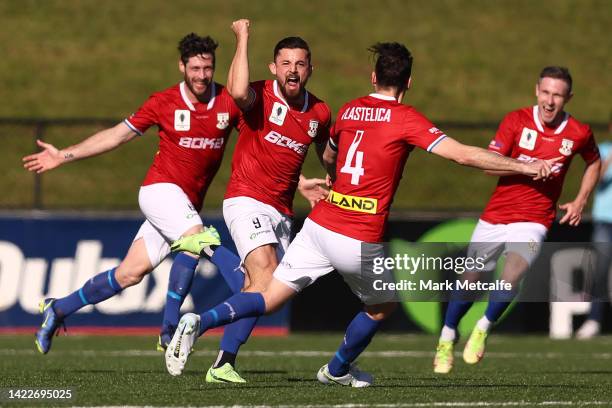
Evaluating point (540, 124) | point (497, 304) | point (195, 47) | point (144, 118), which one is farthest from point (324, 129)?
point (497, 304)

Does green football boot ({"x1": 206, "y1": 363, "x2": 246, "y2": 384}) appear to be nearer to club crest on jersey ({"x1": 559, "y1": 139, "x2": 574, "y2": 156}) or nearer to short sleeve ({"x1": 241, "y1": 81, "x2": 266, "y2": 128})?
short sleeve ({"x1": 241, "y1": 81, "x2": 266, "y2": 128})

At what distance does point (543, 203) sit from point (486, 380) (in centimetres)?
203

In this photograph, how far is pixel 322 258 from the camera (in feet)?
28.2

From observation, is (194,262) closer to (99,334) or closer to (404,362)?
(404,362)

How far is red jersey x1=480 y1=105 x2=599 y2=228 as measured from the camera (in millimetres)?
10992

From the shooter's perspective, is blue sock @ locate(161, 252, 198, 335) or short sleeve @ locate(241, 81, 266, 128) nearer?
short sleeve @ locate(241, 81, 266, 128)

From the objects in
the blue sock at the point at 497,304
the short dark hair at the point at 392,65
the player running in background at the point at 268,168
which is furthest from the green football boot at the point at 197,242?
the blue sock at the point at 497,304

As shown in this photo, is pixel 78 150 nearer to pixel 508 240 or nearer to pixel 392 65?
pixel 392 65

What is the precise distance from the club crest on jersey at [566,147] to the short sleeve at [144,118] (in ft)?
11.2

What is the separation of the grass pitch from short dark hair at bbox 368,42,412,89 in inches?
81.3

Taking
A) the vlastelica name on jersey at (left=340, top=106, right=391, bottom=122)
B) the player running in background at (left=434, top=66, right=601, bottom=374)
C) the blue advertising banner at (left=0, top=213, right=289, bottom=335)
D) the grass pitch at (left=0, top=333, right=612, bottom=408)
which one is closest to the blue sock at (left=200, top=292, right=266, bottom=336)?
the grass pitch at (left=0, top=333, right=612, bottom=408)

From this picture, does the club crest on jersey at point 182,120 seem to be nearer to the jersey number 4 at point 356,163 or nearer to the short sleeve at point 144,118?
the short sleeve at point 144,118

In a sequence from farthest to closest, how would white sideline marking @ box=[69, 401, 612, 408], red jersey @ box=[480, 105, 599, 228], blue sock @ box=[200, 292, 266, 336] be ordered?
red jersey @ box=[480, 105, 599, 228], blue sock @ box=[200, 292, 266, 336], white sideline marking @ box=[69, 401, 612, 408]

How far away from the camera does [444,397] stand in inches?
328
